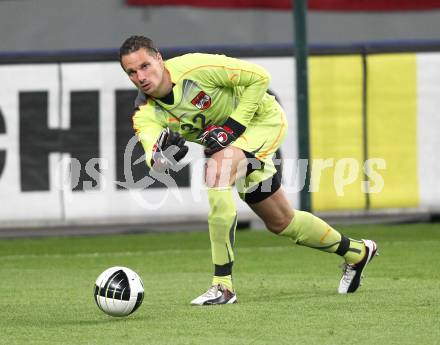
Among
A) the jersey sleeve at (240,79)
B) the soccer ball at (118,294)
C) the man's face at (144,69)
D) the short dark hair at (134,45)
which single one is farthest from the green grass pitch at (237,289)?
the short dark hair at (134,45)

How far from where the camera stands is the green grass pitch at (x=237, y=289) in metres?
6.79

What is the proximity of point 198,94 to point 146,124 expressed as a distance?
361mm

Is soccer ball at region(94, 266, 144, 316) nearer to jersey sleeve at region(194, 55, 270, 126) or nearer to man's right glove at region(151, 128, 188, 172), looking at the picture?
man's right glove at region(151, 128, 188, 172)

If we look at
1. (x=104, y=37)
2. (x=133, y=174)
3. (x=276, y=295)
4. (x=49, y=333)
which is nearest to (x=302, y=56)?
(x=133, y=174)

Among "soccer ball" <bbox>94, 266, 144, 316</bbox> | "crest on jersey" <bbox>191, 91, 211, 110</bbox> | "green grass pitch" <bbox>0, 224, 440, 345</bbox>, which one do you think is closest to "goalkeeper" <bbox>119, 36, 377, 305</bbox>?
"crest on jersey" <bbox>191, 91, 211, 110</bbox>

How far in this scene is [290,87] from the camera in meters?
13.7

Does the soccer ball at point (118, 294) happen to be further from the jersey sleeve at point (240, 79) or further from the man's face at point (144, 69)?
the jersey sleeve at point (240, 79)

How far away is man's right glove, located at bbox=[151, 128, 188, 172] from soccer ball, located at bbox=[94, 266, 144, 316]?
675 mm

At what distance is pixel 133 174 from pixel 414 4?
5740mm

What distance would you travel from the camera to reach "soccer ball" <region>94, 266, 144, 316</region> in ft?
24.2

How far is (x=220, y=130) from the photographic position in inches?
317

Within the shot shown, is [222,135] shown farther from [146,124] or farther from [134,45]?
[134,45]

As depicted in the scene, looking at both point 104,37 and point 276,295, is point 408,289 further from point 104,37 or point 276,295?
point 104,37

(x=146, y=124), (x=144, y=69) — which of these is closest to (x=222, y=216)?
(x=146, y=124)
